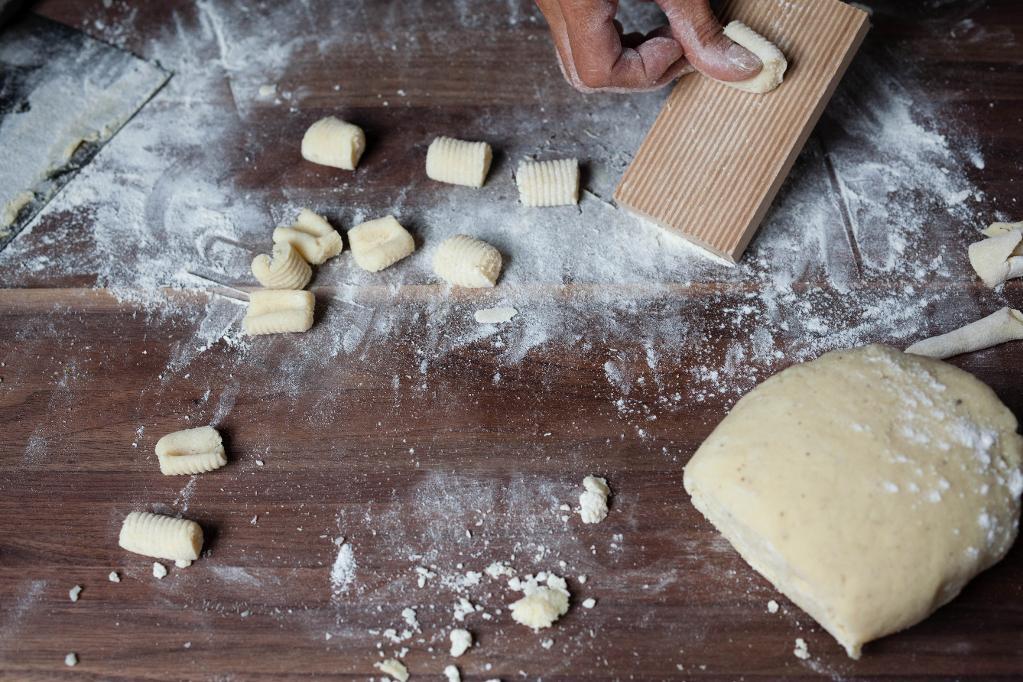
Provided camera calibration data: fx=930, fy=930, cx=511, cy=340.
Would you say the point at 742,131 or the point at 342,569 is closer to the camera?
the point at 342,569

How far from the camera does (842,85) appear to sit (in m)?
2.06

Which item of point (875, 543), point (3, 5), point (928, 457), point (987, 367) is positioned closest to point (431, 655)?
point (875, 543)

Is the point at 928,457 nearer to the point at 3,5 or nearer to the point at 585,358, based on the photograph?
the point at 585,358

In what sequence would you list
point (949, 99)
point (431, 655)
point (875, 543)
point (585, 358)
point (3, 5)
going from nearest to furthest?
point (875, 543) → point (431, 655) → point (585, 358) → point (949, 99) → point (3, 5)

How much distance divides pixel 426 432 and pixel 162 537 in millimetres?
495

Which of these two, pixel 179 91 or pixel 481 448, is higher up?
pixel 179 91

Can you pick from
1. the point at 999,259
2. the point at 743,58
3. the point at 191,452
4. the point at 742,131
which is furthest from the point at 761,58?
the point at 191,452

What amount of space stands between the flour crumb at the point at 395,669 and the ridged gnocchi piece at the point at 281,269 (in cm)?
76

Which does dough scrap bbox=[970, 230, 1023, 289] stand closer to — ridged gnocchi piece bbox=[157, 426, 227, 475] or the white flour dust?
the white flour dust

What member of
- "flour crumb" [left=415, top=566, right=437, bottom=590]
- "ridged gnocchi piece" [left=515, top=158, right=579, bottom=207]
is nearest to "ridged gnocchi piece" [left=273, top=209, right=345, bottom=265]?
"ridged gnocchi piece" [left=515, top=158, right=579, bottom=207]

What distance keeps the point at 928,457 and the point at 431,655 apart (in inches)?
33.6

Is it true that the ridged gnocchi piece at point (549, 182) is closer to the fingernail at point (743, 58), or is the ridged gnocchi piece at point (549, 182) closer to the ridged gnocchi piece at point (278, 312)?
the fingernail at point (743, 58)

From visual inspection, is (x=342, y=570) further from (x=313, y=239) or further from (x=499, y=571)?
(x=313, y=239)

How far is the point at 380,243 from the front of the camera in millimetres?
1909
